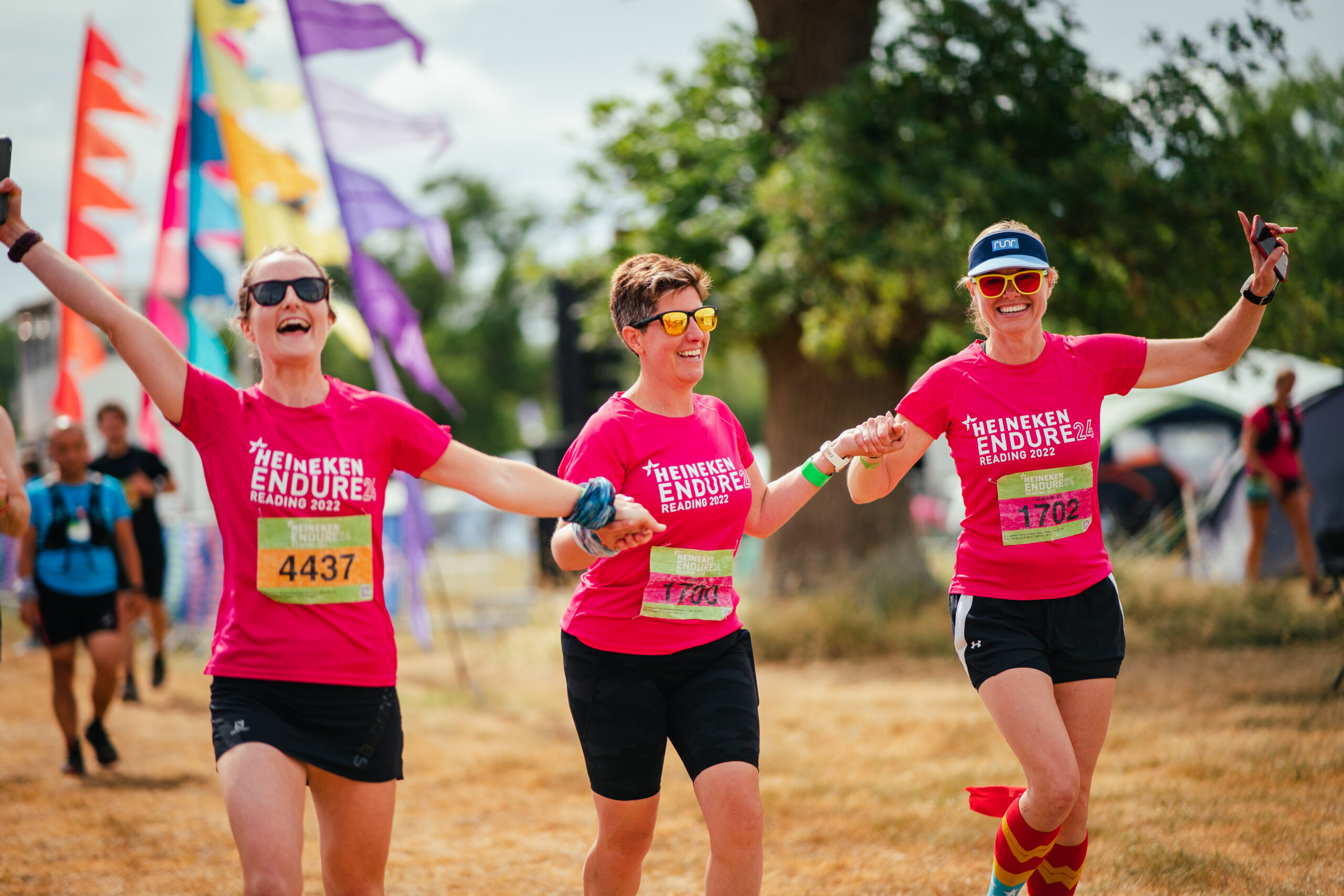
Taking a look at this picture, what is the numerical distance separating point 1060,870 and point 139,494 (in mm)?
8203

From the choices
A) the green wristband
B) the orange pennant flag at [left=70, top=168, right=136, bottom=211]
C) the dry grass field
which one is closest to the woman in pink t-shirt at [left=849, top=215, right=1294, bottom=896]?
the green wristband

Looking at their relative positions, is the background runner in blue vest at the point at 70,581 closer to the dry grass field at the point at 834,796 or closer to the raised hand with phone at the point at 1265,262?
the dry grass field at the point at 834,796

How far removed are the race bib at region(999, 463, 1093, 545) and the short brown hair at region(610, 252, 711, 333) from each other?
3.73 feet

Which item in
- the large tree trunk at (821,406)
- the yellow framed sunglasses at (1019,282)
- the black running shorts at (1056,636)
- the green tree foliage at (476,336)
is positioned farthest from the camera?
the green tree foliage at (476,336)

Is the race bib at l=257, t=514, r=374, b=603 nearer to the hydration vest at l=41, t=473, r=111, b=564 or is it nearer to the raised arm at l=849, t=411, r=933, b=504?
the raised arm at l=849, t=411, r=933, b=504

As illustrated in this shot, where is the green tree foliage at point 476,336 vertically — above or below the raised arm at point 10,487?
above

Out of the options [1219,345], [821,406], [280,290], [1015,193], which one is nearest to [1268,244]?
[1219,345]

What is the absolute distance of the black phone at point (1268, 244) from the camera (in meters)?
3.78

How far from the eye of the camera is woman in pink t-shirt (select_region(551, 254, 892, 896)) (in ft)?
11.0

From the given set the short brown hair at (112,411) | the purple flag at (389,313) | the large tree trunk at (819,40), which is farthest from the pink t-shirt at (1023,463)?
the large tree trunk at (819,40)

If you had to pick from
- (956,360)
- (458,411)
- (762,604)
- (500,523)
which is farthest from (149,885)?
(500,523)

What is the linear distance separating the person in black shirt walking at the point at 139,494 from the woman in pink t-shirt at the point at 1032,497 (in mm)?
7326

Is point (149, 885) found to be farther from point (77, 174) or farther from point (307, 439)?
point (77, 174)

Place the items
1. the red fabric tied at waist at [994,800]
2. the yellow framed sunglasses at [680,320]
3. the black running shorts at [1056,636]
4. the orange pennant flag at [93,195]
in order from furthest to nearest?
1. the orange pennant flag at [93,195]
2. the red fabric tied at waist at [994,800]
3. the black running shorts at [1056,636]
4. the yellow framed sunglasses at [680,320]
